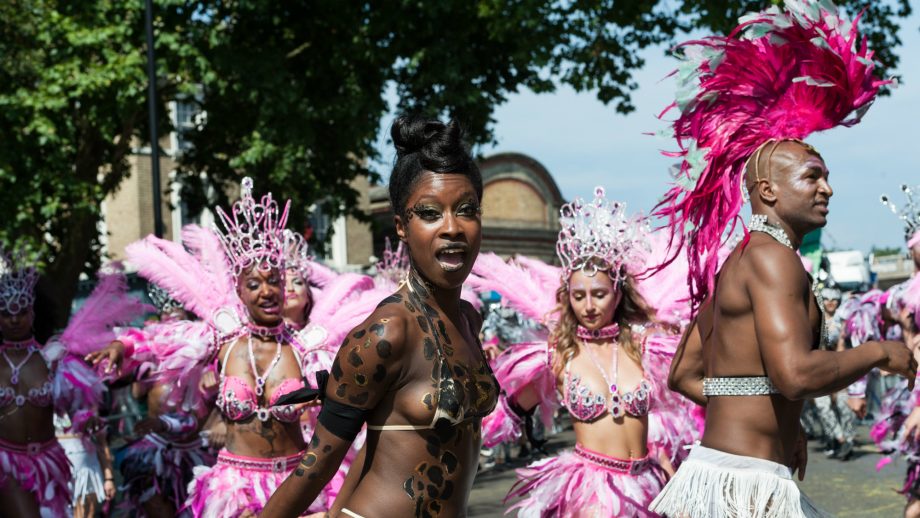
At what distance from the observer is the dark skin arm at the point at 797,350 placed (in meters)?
3.47

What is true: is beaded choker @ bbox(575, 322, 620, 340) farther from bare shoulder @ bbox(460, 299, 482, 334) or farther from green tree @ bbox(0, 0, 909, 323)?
green tree @ bbox(0, 0, 909, 323)

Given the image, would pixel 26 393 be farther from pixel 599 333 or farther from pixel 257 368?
pixel 599 333

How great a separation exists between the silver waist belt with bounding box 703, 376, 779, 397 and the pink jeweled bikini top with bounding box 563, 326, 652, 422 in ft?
6.61

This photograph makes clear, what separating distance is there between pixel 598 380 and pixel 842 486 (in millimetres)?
5675

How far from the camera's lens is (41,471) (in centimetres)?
712

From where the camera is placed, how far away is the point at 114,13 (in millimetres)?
15852

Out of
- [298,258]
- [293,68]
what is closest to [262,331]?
[298,258]

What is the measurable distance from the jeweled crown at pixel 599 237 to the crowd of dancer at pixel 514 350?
0.01 m

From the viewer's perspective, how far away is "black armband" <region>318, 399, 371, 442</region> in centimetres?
321

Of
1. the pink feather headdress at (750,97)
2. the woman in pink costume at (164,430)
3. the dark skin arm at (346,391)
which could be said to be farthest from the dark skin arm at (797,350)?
the woman in pink costume at (164,430)

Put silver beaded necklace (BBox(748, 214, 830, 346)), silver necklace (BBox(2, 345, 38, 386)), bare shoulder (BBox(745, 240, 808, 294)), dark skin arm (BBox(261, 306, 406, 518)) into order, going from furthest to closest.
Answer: silver necklace (BBox(2, 345, 38, 386))
silver beaded necklace (BBox(748, 214, 830, 346))
bare shoulder (BBox(745, 240, 808, 294))
dark skin arm (BBox(261, 306, 406, 518))

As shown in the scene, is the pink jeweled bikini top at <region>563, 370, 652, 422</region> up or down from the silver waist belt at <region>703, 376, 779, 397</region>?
down

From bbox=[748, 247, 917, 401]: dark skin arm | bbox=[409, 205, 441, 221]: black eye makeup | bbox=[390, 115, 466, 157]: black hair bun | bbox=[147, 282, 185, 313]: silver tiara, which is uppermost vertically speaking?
bbox=[390, 115, 466, 157]: black hair bun

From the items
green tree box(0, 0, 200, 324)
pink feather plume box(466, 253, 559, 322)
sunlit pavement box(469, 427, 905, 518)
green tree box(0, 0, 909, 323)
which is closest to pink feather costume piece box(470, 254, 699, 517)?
pink feather plume box(466, 253, 559, 322)
